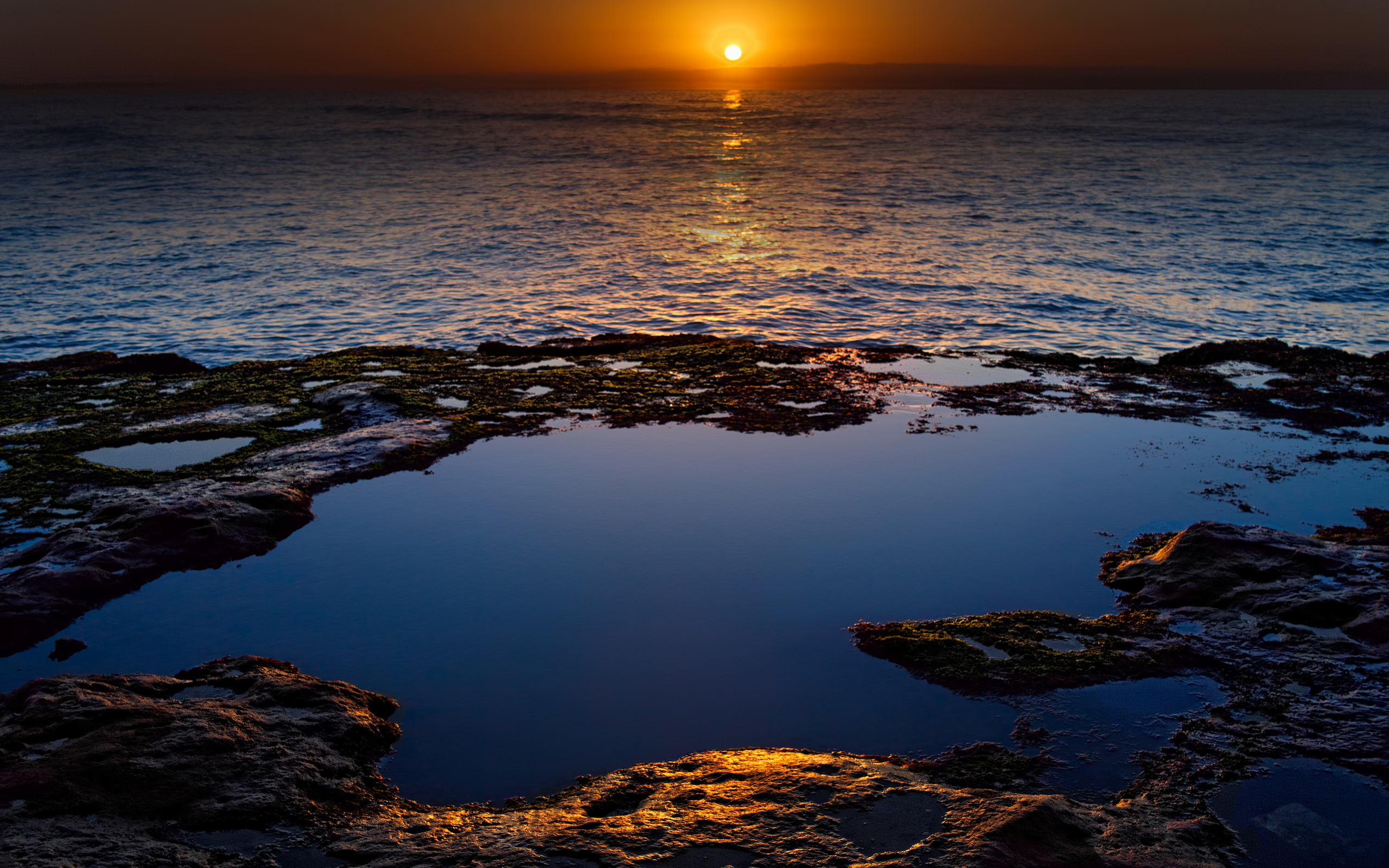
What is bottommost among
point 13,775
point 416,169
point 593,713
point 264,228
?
point 593,713

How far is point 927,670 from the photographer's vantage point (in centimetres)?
489

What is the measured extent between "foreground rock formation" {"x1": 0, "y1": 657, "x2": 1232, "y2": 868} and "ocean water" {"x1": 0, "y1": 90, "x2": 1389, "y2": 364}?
33.7 ft

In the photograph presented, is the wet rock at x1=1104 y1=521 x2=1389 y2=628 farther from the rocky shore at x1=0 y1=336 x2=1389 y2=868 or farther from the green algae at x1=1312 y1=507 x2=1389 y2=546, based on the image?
the green algae at x1=1312 y1=507 x2=1389 y2=546

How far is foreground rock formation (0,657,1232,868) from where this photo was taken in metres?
3.33

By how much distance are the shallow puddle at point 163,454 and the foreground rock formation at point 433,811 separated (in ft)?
13.8

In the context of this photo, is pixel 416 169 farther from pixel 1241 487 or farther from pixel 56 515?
pixel 1241 487

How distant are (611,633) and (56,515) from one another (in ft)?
16.9

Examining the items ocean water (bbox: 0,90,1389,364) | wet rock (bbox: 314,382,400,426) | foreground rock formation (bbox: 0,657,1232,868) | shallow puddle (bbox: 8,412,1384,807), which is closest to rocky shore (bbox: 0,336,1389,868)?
foreground rock formation (bbox: 0,657,1232,868)

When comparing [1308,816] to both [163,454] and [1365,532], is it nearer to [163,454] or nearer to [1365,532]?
[1365,532]

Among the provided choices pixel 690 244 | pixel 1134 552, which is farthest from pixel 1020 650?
pixel 690 244

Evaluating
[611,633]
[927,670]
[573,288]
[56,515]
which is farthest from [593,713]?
[573,288]

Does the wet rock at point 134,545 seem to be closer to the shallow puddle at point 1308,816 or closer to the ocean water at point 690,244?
the shallow puddle at point 1308,816

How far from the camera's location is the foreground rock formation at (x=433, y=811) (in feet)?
10.9

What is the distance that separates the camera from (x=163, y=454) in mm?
8227
